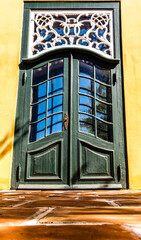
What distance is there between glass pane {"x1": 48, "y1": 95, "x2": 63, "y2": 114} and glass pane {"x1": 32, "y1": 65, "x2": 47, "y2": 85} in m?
0.42

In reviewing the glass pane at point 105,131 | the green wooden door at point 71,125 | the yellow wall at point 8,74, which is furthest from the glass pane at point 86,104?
the yellow wall at point 8,74

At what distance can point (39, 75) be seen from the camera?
12.9 ft

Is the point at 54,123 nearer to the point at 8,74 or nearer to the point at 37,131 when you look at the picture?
the point at 37,131

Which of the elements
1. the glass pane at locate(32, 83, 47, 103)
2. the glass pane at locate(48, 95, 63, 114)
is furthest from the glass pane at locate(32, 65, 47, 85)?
the glass pane at locate(48, 95, 63, 114)

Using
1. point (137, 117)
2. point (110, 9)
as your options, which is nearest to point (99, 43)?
point (110, 9)

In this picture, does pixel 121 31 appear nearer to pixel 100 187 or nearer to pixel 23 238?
pixel 100 187

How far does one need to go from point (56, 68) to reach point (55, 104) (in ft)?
2.12

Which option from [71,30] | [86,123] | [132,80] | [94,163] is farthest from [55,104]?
[71,30]

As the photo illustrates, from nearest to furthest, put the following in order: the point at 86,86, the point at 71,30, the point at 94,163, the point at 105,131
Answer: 1. the point at 94,163
2. the point at 105,131
3. the point at 86,86
4. the point at 71,30

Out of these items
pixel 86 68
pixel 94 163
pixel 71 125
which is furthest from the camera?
pixel 86 68

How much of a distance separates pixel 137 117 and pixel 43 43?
206 centimetres

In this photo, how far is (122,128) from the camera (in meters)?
3.63

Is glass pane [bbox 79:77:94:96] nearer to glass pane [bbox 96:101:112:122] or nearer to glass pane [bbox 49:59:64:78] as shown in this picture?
glass pane [bbox 96:101:112:122]

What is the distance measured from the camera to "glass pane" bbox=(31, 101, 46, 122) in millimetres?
3713
